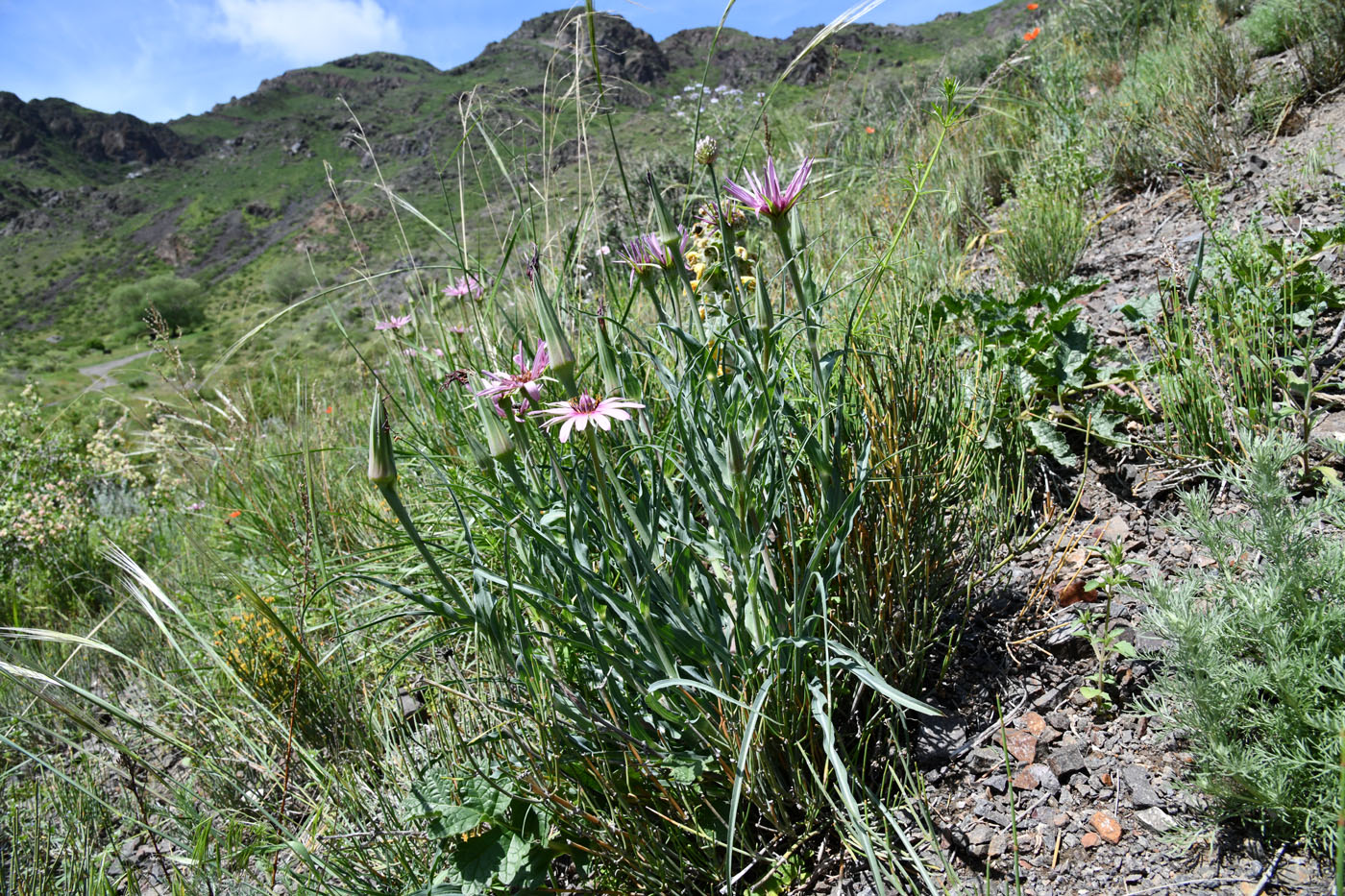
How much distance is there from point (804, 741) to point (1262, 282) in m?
1.98

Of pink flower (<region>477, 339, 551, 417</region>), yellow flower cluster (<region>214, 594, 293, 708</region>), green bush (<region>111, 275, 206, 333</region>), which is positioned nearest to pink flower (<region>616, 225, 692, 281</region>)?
pink flower (<region>477, 339, 551, 417</region>)

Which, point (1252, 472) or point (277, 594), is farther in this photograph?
point (277, 594)

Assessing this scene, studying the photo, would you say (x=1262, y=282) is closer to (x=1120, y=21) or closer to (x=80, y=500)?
(x=1120, y=21)

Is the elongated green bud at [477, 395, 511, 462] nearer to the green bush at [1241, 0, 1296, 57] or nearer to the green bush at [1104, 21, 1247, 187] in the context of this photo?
the green bush at [1104, 21, 1247, 187]

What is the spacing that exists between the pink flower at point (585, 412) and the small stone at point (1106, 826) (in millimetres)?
1082

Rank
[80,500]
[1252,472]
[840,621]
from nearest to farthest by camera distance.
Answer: [1252,472], [840,621], [80,500]

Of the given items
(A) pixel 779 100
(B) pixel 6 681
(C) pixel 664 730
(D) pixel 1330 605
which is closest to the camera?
(D) pixel 1330 605

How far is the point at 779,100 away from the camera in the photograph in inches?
661

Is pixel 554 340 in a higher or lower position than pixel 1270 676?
higher

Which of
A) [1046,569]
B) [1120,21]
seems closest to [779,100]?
[1120,21]

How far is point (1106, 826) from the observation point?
3.89 feet

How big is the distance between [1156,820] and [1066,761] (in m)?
0.17

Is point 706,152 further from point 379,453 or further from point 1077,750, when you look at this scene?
point 1077,750

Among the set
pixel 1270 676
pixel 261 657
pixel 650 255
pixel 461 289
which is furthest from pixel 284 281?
pixel 1270 676
